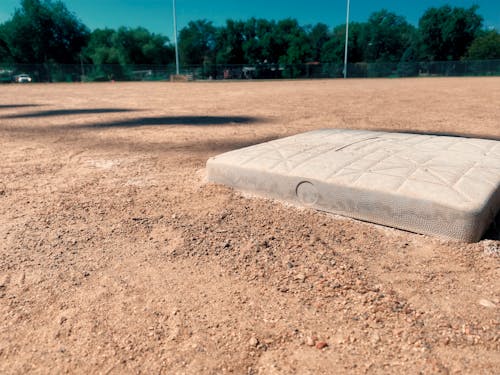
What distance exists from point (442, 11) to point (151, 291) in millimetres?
60497

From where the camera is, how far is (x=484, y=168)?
8.04 feet

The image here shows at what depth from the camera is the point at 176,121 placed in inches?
272

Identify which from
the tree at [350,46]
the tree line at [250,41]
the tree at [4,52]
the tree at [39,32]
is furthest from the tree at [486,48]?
the tree at [4,52]

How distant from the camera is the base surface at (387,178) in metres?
2.06

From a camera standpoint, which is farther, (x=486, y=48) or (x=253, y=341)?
(x=486, y=48)

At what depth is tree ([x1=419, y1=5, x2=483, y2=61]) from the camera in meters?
50.8

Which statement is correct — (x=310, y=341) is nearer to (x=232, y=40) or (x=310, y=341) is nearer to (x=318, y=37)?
(x=232, y=40)

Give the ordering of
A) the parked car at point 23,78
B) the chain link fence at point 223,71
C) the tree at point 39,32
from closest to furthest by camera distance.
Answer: the parked car at point 23,78, the chain link fence at point 223,71, the tree at point 39,32

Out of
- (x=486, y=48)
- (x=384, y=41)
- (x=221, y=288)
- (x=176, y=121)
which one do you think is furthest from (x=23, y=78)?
(x=486, y=48)

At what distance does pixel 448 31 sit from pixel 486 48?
637 centimetres

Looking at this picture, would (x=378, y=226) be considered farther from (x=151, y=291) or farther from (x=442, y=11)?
(x=442, y=11)

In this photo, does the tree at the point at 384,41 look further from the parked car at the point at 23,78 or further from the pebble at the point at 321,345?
the pebble at the point at 321,345

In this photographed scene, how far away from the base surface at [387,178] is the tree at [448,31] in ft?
185

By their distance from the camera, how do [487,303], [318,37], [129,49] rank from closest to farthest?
1. [487,303]
2. [129,49]
3. [318,37]
